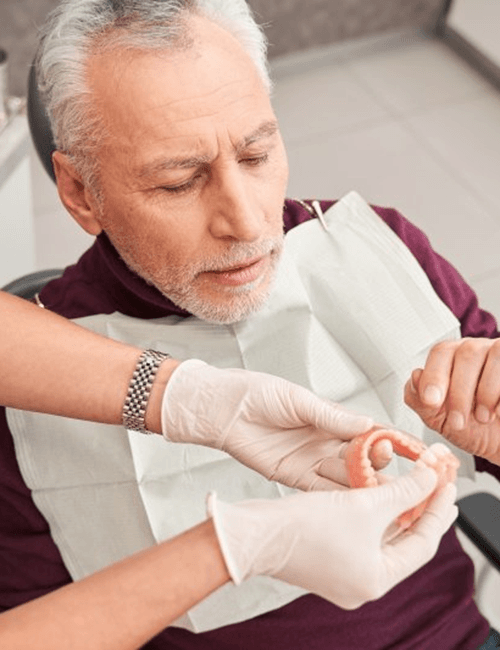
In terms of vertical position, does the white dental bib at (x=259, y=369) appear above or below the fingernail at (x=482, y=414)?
below

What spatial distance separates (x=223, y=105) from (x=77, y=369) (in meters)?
0.40

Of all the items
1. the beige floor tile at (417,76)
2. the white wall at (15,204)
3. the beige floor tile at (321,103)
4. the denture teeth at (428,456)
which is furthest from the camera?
the beige floor tile at (417,76)

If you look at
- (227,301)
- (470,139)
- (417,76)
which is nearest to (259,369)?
(227,301)

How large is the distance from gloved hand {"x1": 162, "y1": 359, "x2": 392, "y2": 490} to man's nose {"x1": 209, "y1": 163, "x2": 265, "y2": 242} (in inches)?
7.6

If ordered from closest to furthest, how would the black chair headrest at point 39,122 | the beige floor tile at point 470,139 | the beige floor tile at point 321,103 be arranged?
the black chair headrest at point 39,122
the beige floor tile at point 470,139
the beige floor tile at point 321,103

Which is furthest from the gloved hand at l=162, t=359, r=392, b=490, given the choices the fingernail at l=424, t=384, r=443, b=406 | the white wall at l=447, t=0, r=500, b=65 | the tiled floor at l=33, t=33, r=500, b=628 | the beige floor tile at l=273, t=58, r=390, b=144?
the white wall at l=447, t=0, r=500, b=65

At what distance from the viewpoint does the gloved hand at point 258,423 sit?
103 centimetres

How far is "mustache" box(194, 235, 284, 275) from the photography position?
3.76 ft

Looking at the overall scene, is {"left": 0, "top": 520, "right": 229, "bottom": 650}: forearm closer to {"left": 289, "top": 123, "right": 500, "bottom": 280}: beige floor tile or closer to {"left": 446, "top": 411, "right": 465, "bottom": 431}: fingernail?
{"left": 446, "top": 411, "right": 465, "bottom": 431}: fingernail

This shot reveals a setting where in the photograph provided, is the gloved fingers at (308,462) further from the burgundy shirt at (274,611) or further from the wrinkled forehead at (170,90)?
the wrinkled forehead at (170,90)

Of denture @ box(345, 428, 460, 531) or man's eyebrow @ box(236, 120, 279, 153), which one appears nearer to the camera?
denture @ box(345, 428, 460, 531)

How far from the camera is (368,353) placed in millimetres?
1297

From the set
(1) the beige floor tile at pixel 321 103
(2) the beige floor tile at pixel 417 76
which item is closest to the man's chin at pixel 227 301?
(1) the beige floor tile at pixel 321 103

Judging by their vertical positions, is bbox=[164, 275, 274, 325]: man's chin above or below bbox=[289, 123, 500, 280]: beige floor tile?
→ above
